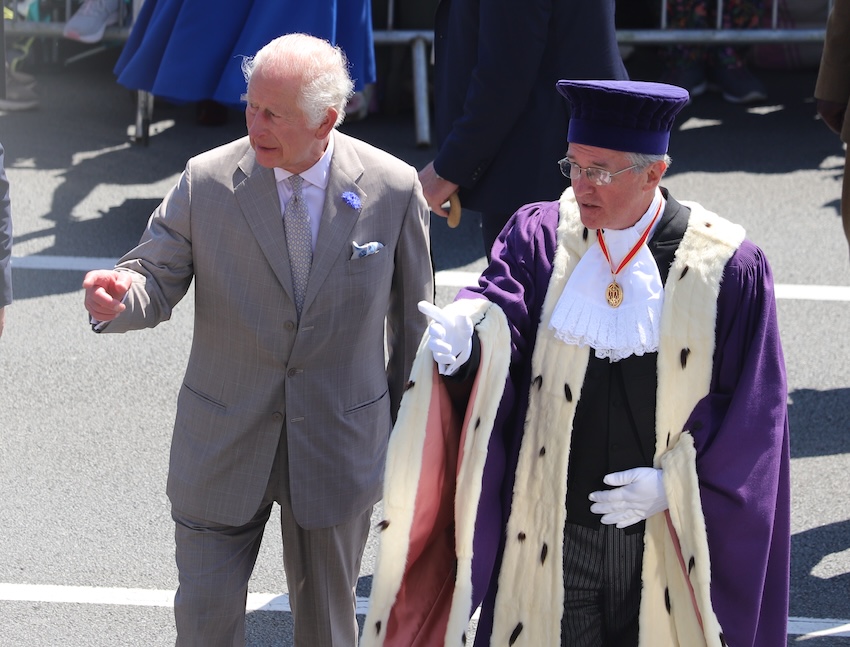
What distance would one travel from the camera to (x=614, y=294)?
10.3ft

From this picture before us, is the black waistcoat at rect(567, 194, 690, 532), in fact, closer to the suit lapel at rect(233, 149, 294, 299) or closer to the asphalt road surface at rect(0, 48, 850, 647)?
the suit lapel at rect(233, 149, 294, 299)

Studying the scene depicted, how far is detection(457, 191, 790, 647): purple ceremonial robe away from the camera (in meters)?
3.04

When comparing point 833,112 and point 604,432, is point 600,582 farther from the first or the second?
point 833,112

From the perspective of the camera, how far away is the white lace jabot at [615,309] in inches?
121

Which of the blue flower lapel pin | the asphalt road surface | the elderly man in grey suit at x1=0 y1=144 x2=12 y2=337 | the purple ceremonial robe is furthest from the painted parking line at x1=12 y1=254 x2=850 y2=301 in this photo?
the purple ceremonial robe

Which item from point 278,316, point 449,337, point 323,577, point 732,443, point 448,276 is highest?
point 449,337

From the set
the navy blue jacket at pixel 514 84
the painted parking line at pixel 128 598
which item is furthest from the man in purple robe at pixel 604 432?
the navy blue jacket at pixel 514 84

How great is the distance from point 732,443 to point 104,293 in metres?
1.47

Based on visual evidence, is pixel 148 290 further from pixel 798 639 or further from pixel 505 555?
pixel 798 639

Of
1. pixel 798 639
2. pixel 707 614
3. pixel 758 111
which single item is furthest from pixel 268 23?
pixel 707 614

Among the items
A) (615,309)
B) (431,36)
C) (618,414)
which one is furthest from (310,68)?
(431,36)

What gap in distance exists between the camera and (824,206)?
26.7 ft

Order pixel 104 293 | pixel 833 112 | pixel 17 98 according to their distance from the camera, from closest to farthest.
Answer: pixel 104 293
pixel 833 112
pixel 17 98

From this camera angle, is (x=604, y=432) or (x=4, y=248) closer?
(x=604, y=432)
